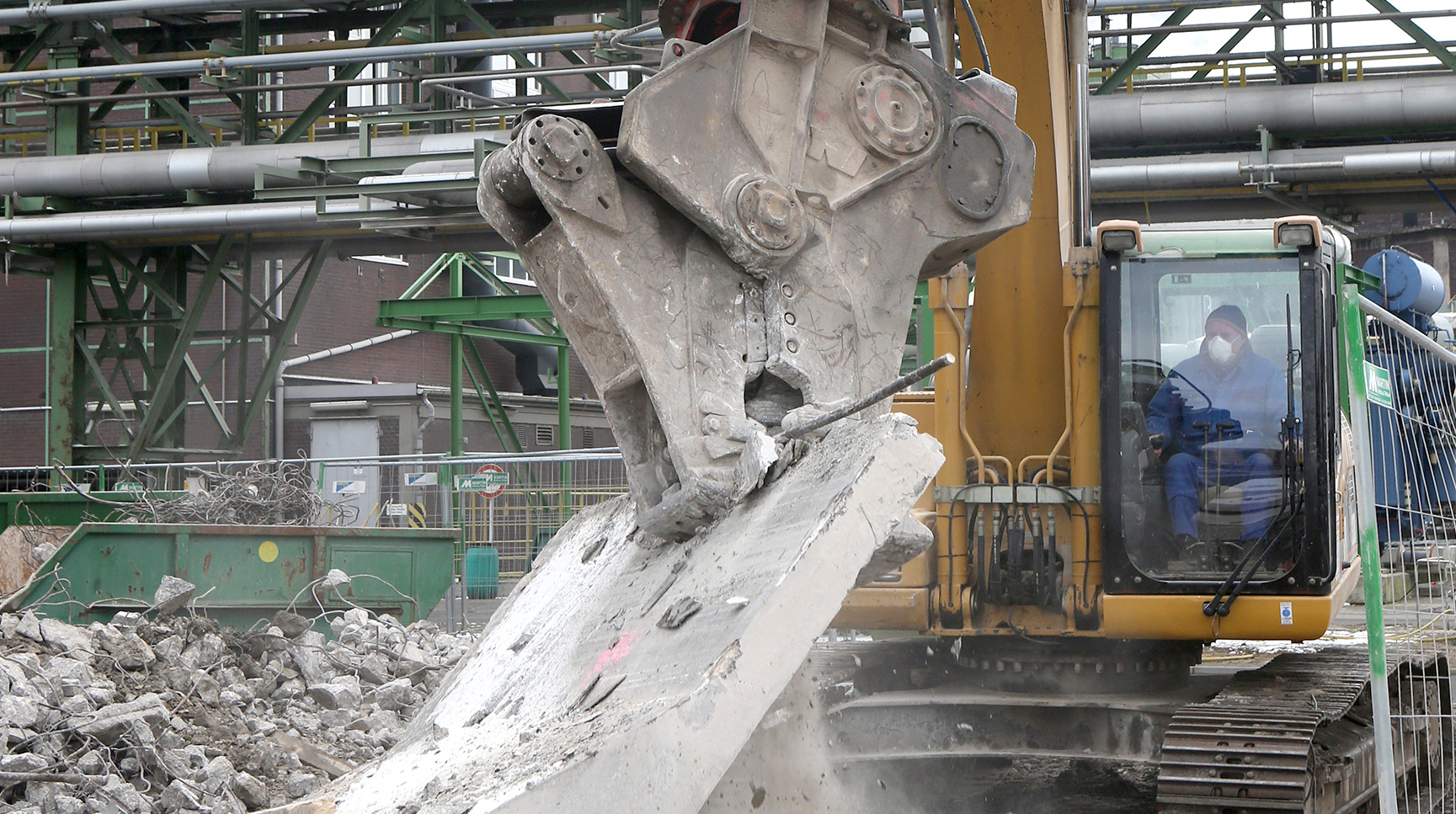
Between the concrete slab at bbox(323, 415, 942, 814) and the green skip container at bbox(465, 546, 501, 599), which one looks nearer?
the concrete slab at bbox(323, 415, 942, 814)

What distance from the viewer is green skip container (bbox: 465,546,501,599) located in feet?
40.2

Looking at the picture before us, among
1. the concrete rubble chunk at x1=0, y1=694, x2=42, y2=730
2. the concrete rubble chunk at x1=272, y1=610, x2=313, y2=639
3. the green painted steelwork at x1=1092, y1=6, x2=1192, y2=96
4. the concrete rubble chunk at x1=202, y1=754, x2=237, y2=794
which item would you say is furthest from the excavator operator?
the green painted steelwork at x1=1092, y1=6, x2=1192, y2=96

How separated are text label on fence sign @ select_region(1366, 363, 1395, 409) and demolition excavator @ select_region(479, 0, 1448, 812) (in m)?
0.41

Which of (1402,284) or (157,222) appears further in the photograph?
(157,222)

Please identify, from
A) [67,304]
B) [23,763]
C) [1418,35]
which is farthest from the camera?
[67,304]

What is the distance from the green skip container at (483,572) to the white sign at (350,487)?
1397 millimetres

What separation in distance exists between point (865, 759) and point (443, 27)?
545 inches

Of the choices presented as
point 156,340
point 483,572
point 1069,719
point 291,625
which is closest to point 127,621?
point 291,625

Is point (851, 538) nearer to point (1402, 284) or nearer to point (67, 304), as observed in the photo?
point (1402, 284)

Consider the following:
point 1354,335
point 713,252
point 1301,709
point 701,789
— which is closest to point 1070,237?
point 1354,335

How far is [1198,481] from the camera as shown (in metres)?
5.24

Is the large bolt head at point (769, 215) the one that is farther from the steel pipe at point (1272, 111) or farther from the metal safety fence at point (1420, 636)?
the steel pipe at point (1272, 111)

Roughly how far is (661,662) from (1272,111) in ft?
43.0

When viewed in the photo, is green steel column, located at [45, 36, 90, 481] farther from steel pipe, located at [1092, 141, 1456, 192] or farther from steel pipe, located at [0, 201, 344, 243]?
steel pipe, located at [1092, 141, 1456, 192]
